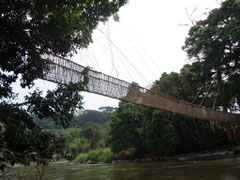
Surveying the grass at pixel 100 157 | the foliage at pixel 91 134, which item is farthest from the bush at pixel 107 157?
the foliage at pixel 91 134

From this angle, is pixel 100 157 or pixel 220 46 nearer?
pixel 220 46

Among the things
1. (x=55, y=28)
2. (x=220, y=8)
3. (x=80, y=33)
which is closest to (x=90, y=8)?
(x=80, y=33)

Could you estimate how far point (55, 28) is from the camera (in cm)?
307

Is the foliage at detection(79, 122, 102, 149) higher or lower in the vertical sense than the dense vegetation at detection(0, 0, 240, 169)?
lower

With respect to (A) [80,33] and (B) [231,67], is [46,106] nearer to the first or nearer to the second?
(A) [80,33]

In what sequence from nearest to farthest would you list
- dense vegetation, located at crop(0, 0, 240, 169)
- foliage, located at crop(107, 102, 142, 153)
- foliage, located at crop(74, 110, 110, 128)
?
dense vegetation, located at crop(0, 0, 240, 169) < foliage, located at crop(107, 102, 142, 153) < foliage, located at crop(74, 110, 110, 128)

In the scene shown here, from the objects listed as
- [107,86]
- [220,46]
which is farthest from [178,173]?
[220,46]

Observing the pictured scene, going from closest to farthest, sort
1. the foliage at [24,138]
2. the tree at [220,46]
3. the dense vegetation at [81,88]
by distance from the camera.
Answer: the foliage at [24,138]
the dense vegetation at [81,88]
the tree at [220,46]

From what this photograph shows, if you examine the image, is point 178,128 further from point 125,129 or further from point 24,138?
point 24,138

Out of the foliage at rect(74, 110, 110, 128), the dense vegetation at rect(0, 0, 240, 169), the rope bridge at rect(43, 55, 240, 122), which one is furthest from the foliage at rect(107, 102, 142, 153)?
the foliage at rect(74, 110, 110, 128)

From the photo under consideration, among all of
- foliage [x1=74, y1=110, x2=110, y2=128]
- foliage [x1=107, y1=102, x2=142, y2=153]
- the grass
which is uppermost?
foliage [x1=74, y1=110, x2=110, y2=128]

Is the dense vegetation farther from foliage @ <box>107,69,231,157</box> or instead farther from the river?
the river

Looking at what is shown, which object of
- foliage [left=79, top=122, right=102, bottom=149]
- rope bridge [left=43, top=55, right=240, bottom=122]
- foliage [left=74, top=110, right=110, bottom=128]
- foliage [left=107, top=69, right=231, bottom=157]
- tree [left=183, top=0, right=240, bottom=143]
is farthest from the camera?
foliage [left=74, top=110, right=110, bottom=128]

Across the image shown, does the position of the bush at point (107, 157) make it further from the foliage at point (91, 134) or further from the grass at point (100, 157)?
the foliage at point (91, 134)
